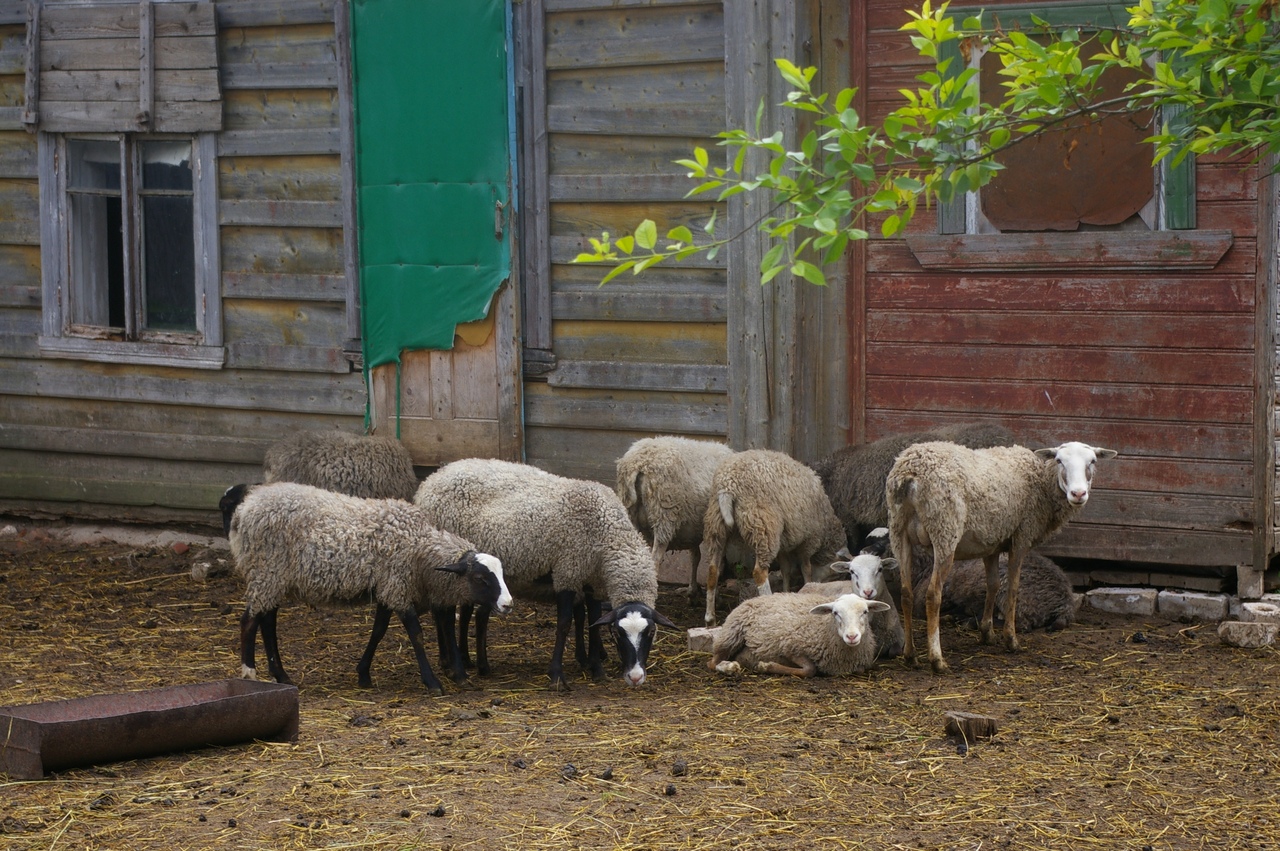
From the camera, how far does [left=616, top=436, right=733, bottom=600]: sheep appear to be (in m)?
8.39

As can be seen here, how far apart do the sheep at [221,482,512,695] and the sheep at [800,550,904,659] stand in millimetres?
1960

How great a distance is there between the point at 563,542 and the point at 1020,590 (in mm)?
2835

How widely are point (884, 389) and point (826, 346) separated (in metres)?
0.46

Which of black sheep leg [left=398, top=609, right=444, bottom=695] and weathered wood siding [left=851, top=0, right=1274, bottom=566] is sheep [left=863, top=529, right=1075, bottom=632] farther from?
black sheep leg [left=398, top=609, right=444, bottom=695]

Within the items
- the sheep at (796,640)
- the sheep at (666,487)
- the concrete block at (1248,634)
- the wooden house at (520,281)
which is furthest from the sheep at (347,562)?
the concrete block at (1248,634)

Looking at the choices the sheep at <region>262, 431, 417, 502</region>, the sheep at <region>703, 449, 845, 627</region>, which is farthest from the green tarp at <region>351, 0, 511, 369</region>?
the sheep at <region>703, 449, 845, 627</region>

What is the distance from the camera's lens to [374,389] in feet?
33.6

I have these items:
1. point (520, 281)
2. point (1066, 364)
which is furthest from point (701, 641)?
point (520, 281)

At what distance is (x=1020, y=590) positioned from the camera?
27.0 feet

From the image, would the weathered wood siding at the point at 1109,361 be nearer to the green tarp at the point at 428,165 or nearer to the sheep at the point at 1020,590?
the sheep at the point at 1020,590

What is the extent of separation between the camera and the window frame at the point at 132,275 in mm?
10562

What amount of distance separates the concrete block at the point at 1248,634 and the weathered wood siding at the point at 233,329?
603 cm

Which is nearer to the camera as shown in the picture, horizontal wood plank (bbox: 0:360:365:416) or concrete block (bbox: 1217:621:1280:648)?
concrete block (bbox: 1217:621:1280:648)

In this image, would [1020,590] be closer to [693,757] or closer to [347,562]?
[693,757]
